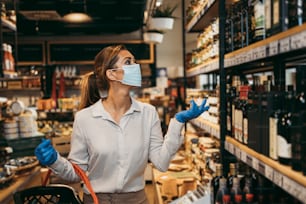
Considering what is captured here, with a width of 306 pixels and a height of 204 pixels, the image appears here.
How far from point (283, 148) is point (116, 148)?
106cm

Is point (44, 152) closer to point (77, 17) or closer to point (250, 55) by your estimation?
point (250, 55)

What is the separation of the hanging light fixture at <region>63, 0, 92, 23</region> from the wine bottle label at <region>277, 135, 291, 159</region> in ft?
19.5

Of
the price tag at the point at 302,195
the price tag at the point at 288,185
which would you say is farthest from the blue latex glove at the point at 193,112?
the price tag at the point at 302,195

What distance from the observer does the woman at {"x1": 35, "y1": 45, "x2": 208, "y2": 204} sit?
2168 millimetres

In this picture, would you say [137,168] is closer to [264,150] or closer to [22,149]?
[264,150]

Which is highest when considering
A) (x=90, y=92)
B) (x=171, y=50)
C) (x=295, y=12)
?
(x=171, y=50)

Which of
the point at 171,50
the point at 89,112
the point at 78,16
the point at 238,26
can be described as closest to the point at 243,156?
the point at 238,26

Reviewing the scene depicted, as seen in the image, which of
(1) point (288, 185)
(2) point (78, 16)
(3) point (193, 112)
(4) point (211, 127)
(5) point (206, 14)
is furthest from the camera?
(2) point (78, 16)

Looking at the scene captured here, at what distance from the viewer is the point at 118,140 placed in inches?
85.9

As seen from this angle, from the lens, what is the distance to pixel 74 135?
2.24 meters

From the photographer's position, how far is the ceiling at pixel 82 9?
659cm

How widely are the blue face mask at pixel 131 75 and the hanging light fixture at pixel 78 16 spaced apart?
4862 mm

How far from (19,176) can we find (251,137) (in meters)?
2.19

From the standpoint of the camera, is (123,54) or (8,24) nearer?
(123,54)
